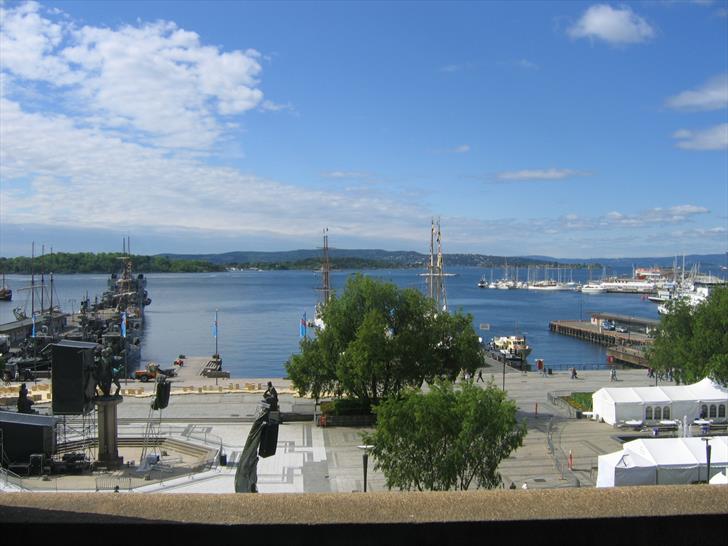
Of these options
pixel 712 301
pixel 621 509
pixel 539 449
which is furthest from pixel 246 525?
pixel 712 301

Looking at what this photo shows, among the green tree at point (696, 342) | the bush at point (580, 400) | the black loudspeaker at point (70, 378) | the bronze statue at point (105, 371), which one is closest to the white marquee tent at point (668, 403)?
the green tree at point (696, 342)

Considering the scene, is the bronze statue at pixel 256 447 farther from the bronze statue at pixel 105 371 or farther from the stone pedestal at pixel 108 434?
the stone pedestal at pixel 108 434

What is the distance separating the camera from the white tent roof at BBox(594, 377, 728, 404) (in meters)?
32.0

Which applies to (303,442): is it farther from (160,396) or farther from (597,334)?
(597,334)

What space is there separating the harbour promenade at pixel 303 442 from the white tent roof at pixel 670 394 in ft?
5.39

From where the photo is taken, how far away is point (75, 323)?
98.6 m

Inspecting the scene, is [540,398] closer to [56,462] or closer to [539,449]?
[539,449]

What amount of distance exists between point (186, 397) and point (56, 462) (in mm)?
15707

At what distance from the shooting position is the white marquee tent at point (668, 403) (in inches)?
1254

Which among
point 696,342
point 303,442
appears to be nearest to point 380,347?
point 303,442

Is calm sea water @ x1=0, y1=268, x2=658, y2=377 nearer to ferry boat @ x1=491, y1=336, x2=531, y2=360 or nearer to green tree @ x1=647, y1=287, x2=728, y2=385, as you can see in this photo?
ferry boat @ x1=491, y1=336, x2=531, y2=360

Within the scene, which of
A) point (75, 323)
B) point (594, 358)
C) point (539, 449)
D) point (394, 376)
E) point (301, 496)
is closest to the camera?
point (301, 496)

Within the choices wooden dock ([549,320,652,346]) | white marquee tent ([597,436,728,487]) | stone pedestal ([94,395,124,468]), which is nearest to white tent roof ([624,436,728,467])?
white marquee tent ([597,436,728,487])

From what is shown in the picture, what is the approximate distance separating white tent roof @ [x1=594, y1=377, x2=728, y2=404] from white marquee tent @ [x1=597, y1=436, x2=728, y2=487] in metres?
9.44
